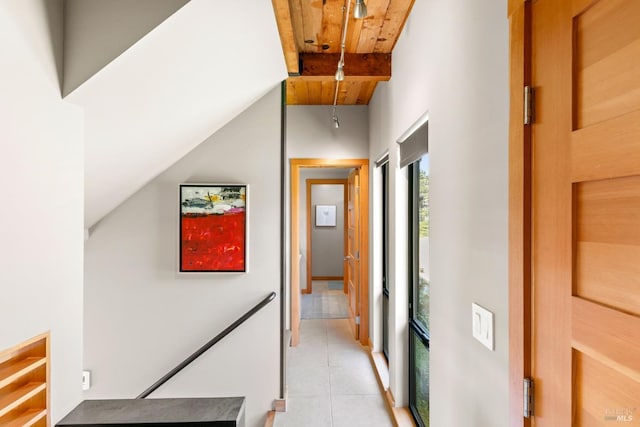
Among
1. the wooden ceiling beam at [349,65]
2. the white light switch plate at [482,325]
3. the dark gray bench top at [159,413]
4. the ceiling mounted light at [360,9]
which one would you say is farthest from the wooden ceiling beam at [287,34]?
the dark gray bench top at [159,413]

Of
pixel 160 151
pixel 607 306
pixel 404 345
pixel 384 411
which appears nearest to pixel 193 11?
pixel 160 151

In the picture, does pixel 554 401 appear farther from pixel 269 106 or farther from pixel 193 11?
pixel 269 106

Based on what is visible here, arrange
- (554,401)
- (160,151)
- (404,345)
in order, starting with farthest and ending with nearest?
(404,345) → (160,151) → (554,401)

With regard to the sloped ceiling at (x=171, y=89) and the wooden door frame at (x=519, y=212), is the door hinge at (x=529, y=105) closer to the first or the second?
the wooden door frame at (x=519, y=212)

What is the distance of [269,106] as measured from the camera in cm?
254

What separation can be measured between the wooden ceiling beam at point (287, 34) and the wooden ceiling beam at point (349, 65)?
133 mm

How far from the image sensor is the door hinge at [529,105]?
820 millimetres

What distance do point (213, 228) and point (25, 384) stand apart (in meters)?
1.52

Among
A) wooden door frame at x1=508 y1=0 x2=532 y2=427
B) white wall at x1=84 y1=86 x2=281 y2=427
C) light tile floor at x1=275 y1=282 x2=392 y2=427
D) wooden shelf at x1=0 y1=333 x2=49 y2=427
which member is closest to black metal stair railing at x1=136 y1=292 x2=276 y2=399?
white wall at x1=84 y1=86 x2=281 y2=427

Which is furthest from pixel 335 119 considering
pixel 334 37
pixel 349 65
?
pixel 334 37

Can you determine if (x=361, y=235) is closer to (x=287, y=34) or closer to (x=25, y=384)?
(x=287, y=34)

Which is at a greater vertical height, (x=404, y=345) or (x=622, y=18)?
(x=622, y=18)

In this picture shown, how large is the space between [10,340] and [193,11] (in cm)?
122

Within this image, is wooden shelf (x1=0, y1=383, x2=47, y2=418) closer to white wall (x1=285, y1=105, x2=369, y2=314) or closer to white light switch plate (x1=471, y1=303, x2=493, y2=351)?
white light switch plate (x1=471, y1=303, x2=493, y2=351)
